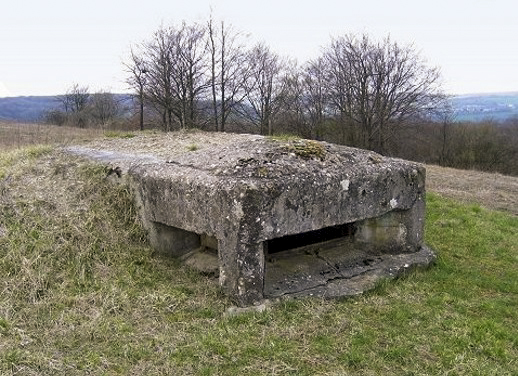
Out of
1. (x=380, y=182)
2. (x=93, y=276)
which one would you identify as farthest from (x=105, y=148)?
(x=380, y=182)

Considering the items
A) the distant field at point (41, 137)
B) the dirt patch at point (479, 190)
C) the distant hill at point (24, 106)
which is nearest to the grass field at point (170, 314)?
the distant field at point (41, 137)

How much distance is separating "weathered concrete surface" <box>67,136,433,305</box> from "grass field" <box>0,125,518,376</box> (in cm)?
29

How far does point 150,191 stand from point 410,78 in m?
27.9

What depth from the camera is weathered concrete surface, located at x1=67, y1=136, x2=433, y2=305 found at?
13.9 feet

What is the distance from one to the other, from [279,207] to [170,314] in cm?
131

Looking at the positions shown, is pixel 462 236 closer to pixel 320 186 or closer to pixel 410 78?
pixel 320 186

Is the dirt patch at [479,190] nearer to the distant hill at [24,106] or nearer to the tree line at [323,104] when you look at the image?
the tree line at [323,104]

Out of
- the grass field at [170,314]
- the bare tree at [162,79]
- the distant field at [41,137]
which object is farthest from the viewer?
the bare tree at [162,79]

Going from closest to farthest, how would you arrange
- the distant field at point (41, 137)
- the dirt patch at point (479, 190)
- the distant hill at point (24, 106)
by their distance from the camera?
the distant field at point (41, 137) → the dirt patch at point (479, 190) → the distant hill at point (24, 106)

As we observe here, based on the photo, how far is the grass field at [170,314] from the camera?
3430mm

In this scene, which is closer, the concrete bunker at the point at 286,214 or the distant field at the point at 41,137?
the concrete bunker at the point at 286,214

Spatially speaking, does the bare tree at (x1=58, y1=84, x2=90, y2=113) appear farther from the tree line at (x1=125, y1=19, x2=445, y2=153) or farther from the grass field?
the grass field

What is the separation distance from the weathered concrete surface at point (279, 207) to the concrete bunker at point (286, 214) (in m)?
0.01

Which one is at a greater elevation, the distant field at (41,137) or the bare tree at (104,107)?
the bare tree at (104,107)
